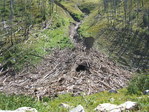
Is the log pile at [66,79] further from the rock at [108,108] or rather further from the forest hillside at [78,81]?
the rock at [108,108]

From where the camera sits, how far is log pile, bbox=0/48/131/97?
2059 centimetres

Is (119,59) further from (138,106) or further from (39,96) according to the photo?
(138,106)

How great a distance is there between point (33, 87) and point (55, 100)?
13.7ft

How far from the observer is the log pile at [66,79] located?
67.6ft

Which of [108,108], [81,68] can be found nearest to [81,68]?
[81,68]

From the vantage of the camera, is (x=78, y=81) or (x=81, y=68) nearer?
(x=78, y=81)

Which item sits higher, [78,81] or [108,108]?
[108,108]

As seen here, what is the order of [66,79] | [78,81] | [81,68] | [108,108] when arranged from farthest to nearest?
[81,68]
[66,79]
[78,81]
[108,108]

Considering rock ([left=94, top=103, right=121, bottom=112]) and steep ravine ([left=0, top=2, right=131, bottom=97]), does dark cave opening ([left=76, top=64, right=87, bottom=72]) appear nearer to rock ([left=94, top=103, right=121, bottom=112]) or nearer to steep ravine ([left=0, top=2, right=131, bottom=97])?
steep ravine ([left=0, top=2, right=131, bottom=97])

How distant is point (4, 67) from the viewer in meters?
31.7

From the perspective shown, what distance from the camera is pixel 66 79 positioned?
2270cm

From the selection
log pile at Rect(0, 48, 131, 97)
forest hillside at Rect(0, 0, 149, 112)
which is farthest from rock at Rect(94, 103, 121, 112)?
log pile at Rect(0, 48, 131, 97)

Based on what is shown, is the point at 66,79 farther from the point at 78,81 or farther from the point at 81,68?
the point at 81,68

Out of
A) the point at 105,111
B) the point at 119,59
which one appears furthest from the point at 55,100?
the point at 119,59
